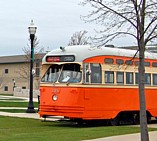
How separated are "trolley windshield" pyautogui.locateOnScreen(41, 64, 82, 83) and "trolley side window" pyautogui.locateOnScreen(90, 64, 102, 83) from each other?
0.60 meters

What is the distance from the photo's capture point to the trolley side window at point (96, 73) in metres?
18.8

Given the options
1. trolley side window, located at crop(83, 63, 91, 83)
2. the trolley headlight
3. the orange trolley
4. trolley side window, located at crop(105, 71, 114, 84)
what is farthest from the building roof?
trolley side window, located at crop(83, 63, 91, 83)

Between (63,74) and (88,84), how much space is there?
117 cm

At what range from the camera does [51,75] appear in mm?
19344

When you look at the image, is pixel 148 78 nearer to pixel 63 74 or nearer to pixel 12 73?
pixel 63 74

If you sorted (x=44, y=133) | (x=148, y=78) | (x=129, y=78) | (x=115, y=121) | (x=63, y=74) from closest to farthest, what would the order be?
(x=44, y=133) → (x=63, y=74) → (x=115, y=121) → (x=129, y=78) → (x=148, y=78)

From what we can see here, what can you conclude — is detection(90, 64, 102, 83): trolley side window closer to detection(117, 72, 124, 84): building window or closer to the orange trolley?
the orange trolley

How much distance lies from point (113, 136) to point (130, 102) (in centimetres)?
502

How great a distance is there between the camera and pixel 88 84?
18531 mm

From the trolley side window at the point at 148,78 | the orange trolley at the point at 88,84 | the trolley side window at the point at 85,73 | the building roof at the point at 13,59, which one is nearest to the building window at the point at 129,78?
the orange trolley at the point at 88,84

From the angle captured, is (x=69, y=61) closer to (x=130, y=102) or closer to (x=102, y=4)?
(x=130, y=102)

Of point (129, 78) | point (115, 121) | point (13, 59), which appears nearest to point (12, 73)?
point (13, 59)

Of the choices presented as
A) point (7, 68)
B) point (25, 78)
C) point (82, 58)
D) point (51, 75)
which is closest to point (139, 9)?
point (82, 58)

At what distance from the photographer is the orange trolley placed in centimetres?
1839
